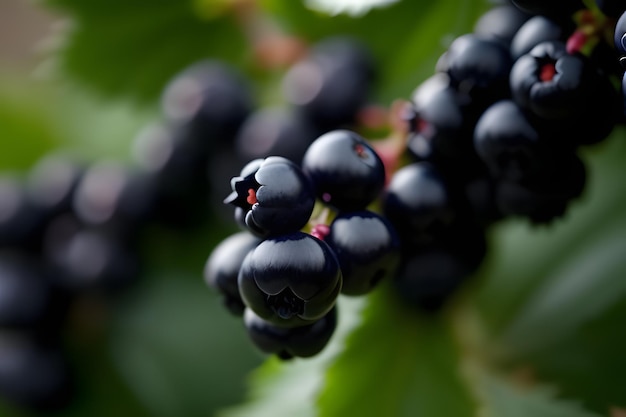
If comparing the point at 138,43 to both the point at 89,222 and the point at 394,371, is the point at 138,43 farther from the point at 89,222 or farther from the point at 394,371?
the point at 394,371

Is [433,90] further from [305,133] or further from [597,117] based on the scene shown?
[305,133]

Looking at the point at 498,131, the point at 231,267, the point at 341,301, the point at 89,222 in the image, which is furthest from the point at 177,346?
the point at 498,131

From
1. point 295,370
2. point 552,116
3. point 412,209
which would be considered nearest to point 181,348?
point 295,370

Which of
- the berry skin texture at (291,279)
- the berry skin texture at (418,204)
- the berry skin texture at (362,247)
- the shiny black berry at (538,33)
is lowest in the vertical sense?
the berry skin texture at (291,279)

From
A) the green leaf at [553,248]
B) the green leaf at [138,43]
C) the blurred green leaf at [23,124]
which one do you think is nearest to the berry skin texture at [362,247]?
the green leaf at [553,248]

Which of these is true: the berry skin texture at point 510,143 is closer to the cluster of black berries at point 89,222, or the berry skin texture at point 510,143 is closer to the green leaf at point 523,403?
the green leaf at point 523,403
